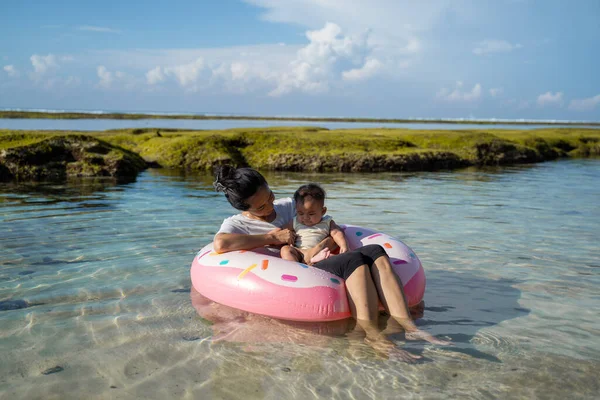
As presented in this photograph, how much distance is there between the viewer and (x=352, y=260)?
16.9ft

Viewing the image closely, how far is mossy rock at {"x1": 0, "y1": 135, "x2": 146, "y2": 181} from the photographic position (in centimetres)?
1600

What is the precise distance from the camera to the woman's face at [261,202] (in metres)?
5.67

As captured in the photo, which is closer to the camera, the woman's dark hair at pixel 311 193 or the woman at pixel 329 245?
the woman at pixel 329 245

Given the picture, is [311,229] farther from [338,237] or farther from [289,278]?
[289,278]

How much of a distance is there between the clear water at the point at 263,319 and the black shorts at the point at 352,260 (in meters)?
0.53

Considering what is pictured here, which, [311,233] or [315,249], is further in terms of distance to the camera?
[311,233]

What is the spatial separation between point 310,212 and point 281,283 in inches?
36.1

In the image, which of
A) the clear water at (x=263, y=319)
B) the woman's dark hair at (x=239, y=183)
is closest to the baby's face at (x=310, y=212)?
the woman's dark hair at (x=239, y=183)

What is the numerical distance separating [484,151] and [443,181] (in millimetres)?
8250

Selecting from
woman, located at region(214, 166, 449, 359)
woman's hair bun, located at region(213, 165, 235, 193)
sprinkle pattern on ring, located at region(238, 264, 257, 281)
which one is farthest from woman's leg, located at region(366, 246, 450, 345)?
woman's hair bun, located at region(213, 165, 235, 193)

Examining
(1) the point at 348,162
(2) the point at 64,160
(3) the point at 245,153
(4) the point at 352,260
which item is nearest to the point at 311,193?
(4) the point at 352,260

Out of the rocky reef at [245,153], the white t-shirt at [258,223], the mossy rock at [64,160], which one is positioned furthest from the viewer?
the rocky reef at [245,153]

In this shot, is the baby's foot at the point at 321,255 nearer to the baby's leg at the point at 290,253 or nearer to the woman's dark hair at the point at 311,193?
the baby's leg at the point at 290,253

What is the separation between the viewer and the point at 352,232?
6.45 m
